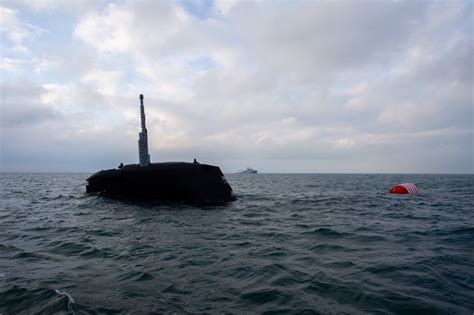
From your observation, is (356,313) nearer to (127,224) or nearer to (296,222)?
(296,222)

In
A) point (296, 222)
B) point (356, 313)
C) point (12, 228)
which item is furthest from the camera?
point (296, 222)

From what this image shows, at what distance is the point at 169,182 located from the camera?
22000 mm

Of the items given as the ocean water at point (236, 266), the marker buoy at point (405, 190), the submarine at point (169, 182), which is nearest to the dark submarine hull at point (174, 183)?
the submarine at point (169, 182)

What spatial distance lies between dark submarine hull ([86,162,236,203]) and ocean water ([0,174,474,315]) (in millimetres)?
5321

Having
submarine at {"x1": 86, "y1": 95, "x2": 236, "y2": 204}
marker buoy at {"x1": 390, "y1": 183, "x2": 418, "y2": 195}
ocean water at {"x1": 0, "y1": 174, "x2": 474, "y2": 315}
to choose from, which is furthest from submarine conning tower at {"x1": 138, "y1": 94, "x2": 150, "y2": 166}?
marker buoy at {"x1": 390, "y1": 183, "x2": 418, "y2": 195}

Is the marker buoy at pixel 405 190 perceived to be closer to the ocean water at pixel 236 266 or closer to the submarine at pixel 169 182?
the ocean water at pixel 236 266

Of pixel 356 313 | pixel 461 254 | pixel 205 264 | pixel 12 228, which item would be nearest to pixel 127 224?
pixel 12 228

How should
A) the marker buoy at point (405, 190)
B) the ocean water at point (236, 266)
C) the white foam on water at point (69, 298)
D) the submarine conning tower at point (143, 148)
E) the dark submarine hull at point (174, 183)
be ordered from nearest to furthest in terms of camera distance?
the white foam on water at point (69, 298) < the ocean water at point (236, 266) < the dark submarine hull at point (174, 183) < the submarine conning tower at point (143, 148) < the marker buoy at point (405, 190)

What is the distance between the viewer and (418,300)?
6391mm

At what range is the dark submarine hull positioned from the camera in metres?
21.6

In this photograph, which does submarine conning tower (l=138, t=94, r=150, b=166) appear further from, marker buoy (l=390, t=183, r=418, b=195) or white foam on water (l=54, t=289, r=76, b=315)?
marker buoy (l=390, t=183, r=418, b=195)

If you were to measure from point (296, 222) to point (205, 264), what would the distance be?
27.2 ft

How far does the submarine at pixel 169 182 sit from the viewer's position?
21609 millimetres

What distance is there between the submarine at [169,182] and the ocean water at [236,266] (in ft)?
17.6
